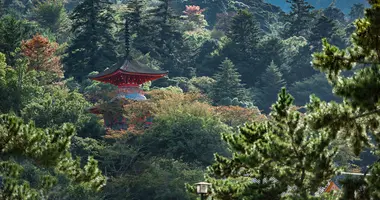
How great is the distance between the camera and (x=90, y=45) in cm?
5594

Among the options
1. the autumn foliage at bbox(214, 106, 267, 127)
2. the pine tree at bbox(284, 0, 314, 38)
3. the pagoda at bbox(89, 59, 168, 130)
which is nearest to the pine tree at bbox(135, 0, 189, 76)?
the pine tree at bbox(284, 0, 314, 38)

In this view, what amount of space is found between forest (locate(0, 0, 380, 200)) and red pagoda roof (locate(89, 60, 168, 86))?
3.87 ft

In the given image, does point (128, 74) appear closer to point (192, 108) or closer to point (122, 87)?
point (122, 87)

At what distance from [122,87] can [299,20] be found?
104ft

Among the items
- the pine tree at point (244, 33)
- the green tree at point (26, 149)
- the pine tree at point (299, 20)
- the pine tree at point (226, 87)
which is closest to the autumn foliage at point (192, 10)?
the pine tree at point (299, 20)

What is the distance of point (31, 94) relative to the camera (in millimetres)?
37906

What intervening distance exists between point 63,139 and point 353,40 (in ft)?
21.1

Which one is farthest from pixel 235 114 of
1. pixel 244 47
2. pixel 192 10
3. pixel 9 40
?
pixel 192 10

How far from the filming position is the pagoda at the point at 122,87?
41250 mm

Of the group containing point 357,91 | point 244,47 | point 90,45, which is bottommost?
point 357,91

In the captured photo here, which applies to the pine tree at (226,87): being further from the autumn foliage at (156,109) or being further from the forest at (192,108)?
the autumn foliage at (156,109)

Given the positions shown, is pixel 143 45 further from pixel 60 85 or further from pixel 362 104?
pixel 362 104

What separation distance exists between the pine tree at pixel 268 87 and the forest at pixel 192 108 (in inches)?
4.8

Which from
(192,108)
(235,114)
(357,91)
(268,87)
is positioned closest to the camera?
(357,91)
